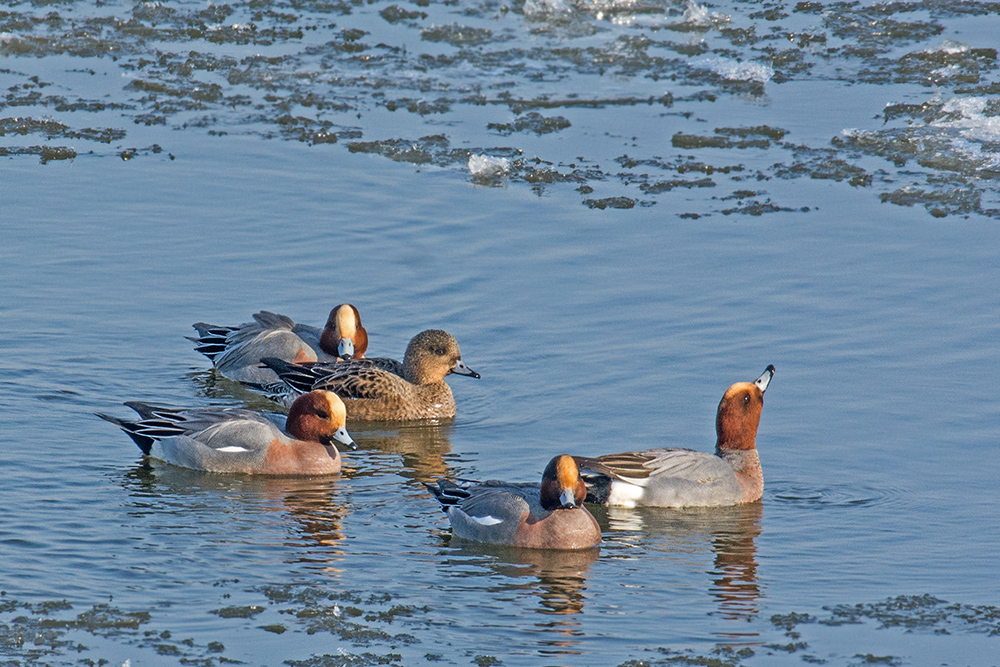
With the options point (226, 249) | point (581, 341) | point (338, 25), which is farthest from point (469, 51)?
point (581, 341)

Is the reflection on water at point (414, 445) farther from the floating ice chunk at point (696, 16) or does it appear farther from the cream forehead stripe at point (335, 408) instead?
the floating ice chunk at point (696, 16)

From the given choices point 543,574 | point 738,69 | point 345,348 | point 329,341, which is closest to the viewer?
point 543,574

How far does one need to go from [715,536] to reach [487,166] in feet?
23.5

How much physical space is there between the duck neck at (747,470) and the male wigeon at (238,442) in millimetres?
2784

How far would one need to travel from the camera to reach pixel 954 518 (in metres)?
9.57

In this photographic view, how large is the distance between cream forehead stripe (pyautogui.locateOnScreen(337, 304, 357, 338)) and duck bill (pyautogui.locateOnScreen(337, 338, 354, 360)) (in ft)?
0.15

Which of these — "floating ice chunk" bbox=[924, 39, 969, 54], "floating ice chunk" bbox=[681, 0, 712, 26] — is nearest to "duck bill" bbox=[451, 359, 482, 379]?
"floating ice chunk" bbox=[924, 39, 969, 54]

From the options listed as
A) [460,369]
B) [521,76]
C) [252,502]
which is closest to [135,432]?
[252,502]

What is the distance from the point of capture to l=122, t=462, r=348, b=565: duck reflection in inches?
365

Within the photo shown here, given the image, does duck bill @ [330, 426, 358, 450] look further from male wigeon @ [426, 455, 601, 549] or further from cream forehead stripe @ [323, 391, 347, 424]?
male wigeon @ [426, 455, 601, 549]

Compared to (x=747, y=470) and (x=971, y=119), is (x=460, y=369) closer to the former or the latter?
(x=747, y=470)

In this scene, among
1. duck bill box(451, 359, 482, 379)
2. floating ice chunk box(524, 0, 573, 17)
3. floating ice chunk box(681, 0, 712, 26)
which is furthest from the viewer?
floating ice chunk box(524, 0, 573, 17)

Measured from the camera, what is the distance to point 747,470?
10305mm

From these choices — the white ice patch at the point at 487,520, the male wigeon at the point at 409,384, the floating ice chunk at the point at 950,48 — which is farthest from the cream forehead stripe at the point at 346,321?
the floating ice chunk at the point at 950,48
